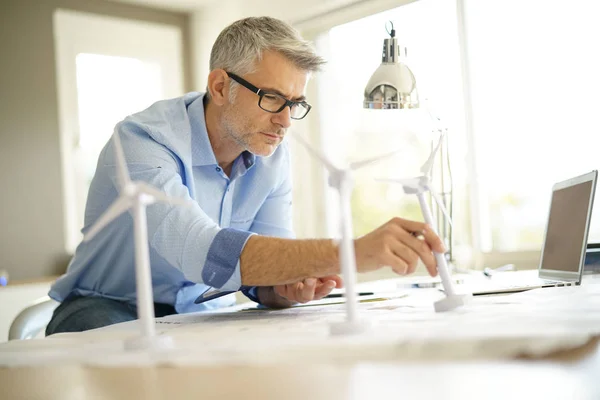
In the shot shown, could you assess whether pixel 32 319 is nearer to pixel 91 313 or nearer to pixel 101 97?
pixel 91 313

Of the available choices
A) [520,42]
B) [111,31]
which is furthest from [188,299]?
[111,31]

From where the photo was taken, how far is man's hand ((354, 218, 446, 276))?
1.18 m

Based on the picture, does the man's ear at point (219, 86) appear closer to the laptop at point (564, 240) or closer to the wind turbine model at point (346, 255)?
the laptop at point (564, 240)

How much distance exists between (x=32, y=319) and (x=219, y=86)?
1013 mm

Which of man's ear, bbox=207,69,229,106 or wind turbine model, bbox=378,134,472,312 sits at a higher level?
man's ear, bbox=207,69,229,106

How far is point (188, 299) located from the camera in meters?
1.94

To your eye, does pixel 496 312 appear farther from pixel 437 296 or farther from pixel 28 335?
pixel 28 335

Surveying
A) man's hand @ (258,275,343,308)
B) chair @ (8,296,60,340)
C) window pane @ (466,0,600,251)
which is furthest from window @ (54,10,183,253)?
man's hand @ (258,275,343,308)

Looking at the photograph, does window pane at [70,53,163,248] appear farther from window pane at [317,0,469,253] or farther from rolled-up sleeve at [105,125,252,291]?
rolled-up sleeve at [105,125,252,291]

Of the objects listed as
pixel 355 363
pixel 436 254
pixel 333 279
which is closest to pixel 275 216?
pixel 333 279

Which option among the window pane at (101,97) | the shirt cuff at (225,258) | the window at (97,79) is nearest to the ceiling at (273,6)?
the window at (97,79)

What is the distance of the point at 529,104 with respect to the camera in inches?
134

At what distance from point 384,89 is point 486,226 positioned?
1.56 meters

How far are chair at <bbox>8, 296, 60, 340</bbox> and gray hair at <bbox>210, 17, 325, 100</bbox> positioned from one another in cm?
101
